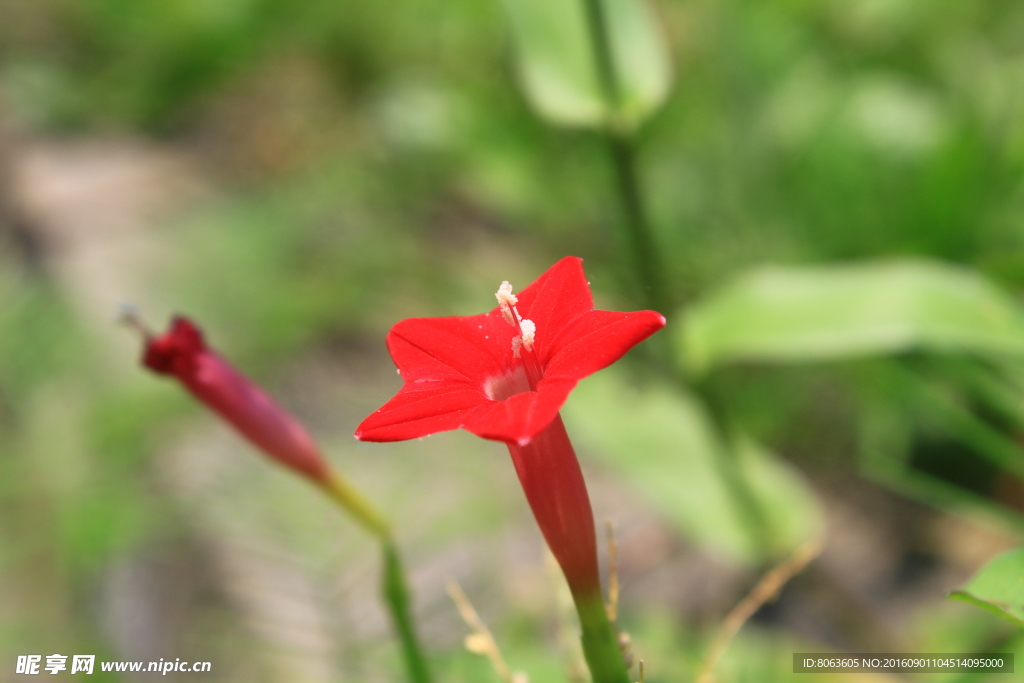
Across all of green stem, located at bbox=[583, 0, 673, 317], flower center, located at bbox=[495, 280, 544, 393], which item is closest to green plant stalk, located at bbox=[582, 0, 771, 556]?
green stem, located at bbox=[583, 0, 673, 317]

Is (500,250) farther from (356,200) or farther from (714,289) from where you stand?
(714,289)

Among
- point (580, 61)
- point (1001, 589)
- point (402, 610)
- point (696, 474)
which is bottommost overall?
point (1001, 589)

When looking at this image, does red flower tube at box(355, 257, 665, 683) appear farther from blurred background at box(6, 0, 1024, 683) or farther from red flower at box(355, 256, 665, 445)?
blurred background at box(6, 0, 1024, 683)

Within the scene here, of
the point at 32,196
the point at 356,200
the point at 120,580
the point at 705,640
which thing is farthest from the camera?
the point at 32,196

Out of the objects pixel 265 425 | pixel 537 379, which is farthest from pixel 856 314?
pixel 265 425

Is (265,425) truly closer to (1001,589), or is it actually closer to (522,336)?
(522,336)

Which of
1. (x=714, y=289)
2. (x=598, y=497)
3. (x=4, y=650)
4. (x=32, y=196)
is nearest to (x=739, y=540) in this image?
(x=598, y=497)
